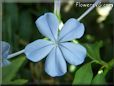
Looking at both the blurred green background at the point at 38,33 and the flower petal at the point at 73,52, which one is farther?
the blurred green background at the point at 38,33

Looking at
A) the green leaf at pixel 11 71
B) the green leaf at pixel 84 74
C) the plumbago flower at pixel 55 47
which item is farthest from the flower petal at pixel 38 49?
the green leaf at pixel 11 71

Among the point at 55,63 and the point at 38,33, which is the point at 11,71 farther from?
the point at 55,63

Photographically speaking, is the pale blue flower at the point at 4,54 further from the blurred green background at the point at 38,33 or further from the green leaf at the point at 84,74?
the blurred green background at the point at 38,33

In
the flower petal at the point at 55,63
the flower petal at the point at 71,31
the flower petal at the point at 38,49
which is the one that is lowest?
the flower petal at the point at 55,63

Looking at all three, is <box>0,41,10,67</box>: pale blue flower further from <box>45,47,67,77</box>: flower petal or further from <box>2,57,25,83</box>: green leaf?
<box>2,57,25,83</box>: green leaf

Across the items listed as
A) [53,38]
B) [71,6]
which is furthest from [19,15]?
[53,38]

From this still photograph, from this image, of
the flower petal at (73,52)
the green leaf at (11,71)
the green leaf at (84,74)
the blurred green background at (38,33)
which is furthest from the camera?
the blurred green background at (38,33)

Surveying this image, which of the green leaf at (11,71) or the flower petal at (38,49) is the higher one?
the flower petal at (38,49)

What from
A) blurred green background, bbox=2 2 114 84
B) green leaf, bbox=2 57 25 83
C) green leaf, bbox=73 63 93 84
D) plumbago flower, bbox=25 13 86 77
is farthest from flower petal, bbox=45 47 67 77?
blurred green background, bbox=2 2 114 84
